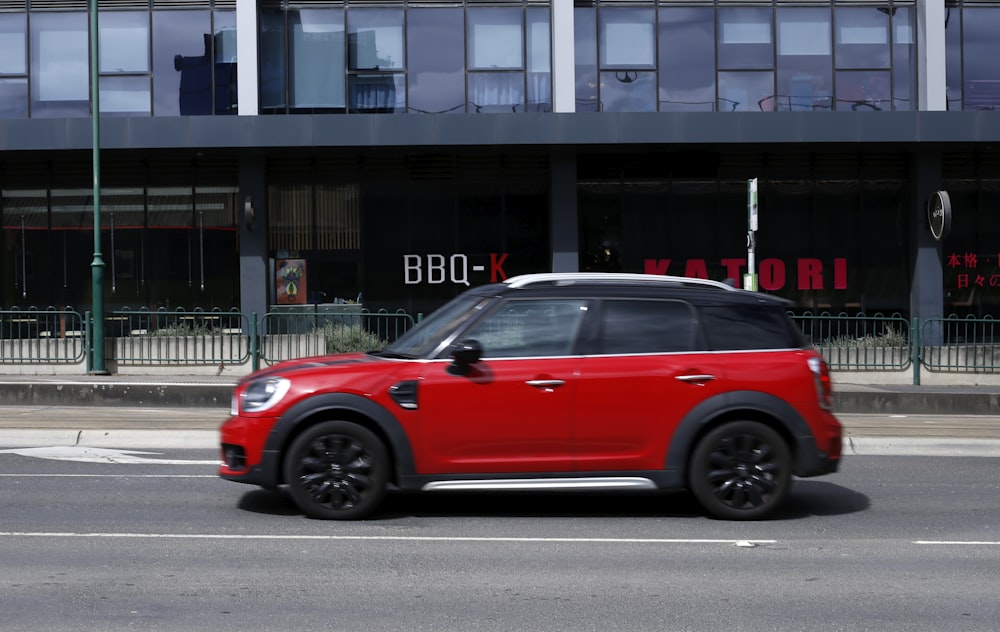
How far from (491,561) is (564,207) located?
2032 centimetres

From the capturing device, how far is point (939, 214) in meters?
26.7

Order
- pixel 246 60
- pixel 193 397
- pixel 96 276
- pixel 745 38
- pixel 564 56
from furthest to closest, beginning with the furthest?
pixel 745 38, pixel 564 56, pixel 246 60, pixel 96 276, pixel 193 397

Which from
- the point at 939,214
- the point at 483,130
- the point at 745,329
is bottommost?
the point at 745,329

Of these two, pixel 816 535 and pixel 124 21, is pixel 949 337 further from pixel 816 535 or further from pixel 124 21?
pixel 124 21

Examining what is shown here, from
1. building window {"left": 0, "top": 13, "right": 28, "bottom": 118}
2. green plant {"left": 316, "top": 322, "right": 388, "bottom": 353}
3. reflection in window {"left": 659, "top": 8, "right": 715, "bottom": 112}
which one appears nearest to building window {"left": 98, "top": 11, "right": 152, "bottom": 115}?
building window {"left": 0, "top": 13, "right": 28, "bottom": 118}

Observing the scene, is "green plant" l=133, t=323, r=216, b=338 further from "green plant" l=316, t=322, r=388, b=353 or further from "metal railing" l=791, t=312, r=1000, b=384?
"metal railing" l=791, t=312, r=1000, b=384

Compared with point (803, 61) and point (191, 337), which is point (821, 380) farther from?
point (803, 61)

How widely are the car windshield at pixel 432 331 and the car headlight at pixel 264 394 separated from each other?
93 centimetres

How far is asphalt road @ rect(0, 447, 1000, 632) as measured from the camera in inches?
235

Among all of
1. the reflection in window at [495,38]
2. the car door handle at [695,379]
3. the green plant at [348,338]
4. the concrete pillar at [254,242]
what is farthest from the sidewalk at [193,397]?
the reflection in window at [495,38]

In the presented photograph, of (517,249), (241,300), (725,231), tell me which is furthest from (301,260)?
(725,231)

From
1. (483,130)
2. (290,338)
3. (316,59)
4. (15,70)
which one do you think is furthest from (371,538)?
(15,70)

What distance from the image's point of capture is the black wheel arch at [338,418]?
8.28 meters

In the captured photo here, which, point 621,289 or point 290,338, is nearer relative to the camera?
point 621,289
